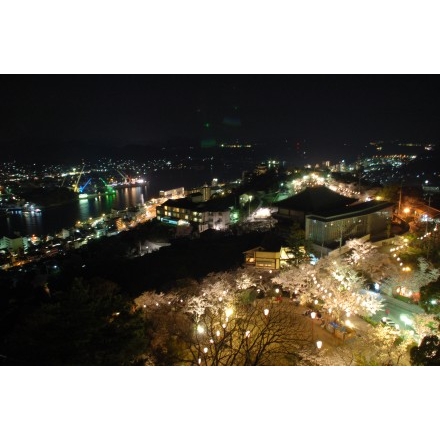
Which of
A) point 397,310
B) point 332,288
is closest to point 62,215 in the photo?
point 332,288

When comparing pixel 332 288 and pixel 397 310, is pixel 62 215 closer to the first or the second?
pixel 332 288

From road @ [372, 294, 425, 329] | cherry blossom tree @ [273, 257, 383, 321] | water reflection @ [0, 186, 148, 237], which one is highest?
cherry blossom tree @ [273, 257, 383, 321]

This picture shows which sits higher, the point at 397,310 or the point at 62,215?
the point at 397,310

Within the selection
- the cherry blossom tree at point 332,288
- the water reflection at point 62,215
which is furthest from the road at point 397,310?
the water reflection at point 62,215

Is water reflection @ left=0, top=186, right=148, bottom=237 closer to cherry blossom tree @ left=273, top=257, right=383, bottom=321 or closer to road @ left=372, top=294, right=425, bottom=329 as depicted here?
cherry blossom tree @ left=273, top=257, right=383, bottom=321

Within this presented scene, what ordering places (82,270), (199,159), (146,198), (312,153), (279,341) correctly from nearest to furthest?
(279,341) < (82,270) < (146,198) < (312,153) < (199,159)

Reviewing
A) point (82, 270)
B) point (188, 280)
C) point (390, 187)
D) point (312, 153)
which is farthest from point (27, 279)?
point (312, 153)

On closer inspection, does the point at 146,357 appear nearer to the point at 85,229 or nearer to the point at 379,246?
the point at 379,246

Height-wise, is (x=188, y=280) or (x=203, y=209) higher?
(x=188, y=280)

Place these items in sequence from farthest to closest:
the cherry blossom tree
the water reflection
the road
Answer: the water reflection
the road
the cherry blossom tree

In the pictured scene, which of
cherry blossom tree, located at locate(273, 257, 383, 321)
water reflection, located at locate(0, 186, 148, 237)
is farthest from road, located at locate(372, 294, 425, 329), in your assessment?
water reflection, located at locate(0, 186, 148, 237)

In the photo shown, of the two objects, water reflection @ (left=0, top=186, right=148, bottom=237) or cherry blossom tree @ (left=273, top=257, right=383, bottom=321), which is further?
water reflection @ (left=0, top=186, right=148, bottom=237)
